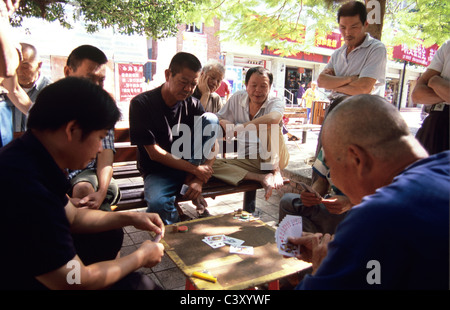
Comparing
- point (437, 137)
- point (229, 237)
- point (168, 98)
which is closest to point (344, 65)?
point (437, 137)

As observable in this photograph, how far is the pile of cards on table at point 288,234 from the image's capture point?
70.7 inches

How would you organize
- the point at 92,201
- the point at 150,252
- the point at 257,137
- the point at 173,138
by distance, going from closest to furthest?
the point at 150,252 < the point at 92,201 < the point at 173,138 < the point at 257,137

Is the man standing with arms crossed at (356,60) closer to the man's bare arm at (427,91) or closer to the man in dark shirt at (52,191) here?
the man's bare arm at (427,91)

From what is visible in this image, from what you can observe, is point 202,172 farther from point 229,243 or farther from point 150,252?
point 150,252

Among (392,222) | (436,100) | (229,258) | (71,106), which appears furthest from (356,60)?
(71,106)

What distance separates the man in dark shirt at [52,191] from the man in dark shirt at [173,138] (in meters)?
1.34

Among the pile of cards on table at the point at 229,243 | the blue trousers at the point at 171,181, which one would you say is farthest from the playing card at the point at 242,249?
the blue trousers at the point at 171,181

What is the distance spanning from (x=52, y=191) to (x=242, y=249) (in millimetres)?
1230

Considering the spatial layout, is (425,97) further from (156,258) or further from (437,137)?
(156,258)

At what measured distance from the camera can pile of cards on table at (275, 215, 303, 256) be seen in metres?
1.80

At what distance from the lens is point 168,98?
3.09m

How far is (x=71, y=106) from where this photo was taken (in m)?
1.29

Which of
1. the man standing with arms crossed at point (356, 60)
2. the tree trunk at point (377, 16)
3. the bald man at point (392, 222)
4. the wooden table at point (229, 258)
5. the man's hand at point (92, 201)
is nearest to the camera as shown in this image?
the bald man at point (392, 222)

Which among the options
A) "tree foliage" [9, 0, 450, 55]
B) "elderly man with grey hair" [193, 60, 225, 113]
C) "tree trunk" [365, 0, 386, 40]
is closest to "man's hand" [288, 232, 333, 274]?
"elderly man with grey hair" [193, 60, 225, 113]
